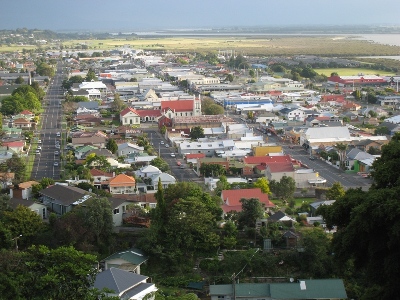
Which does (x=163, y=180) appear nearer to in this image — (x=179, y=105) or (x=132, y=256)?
(x=132, y=256)

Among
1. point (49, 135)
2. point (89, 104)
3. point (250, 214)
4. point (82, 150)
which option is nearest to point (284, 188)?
point (250, 214)

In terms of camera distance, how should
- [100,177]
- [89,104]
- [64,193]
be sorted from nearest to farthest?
[64,193]
[100,177]
[89,104]

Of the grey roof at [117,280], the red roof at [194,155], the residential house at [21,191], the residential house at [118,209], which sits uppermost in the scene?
the grey roof at [117,280]

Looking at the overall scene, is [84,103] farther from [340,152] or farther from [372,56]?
[372,56]

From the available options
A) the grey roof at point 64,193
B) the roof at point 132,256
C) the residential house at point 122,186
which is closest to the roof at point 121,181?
the residential house at point 122,186

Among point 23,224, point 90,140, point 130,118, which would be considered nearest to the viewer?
point 23,224

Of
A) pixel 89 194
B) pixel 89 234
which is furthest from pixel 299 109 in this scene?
pixel 89 234

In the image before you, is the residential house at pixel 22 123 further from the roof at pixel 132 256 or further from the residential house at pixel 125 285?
the residential house at pixel 125 285

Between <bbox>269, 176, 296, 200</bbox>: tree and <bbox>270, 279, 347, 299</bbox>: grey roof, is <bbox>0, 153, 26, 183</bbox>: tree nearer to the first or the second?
<bbox>269, 176, 296, 200</bbox>: tree
